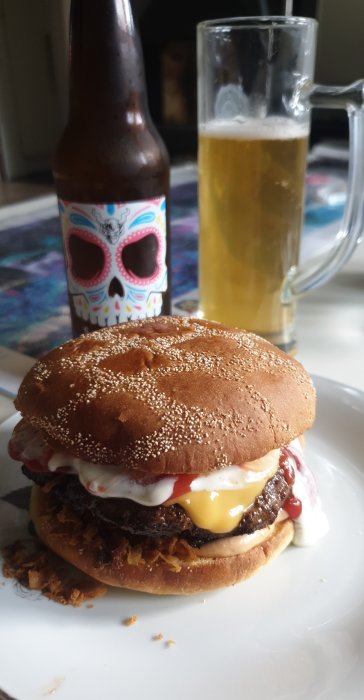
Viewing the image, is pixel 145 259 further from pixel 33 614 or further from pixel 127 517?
pixel 33 614

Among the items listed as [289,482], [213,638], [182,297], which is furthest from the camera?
[182,297]

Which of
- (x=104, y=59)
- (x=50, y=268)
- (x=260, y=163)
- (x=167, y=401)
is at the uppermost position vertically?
(x=104, y=59)

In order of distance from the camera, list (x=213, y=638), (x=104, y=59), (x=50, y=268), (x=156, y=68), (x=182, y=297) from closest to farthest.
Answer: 1. (x=213, y=638)
2. (x=104, y=59)
3. (x=182, y=297)
4. (x=50, y=268)
5. (x=156, y=68)

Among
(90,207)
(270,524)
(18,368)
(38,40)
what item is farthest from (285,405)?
(38,40)

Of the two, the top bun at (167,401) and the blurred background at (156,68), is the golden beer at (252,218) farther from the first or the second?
the blurred background at (156,68)

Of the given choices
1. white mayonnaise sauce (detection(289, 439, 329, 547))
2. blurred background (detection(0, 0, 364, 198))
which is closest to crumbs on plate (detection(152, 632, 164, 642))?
white mayonnaise sauce (detection(289, 439, 329, 547))

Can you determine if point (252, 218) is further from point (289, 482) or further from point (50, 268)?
point (50, 268)

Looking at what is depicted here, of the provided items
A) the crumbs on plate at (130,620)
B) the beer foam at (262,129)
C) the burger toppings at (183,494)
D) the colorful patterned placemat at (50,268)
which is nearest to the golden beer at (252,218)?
the beer foam at (262,129)

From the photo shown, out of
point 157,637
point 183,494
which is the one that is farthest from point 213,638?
point 183,494
